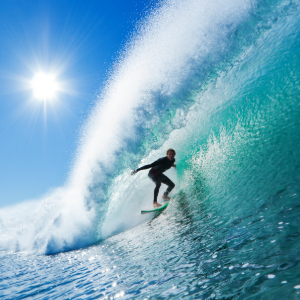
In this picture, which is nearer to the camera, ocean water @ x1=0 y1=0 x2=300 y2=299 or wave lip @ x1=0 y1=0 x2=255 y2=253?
ocean water @ x1=0 y1=0 x2=300 y2=299

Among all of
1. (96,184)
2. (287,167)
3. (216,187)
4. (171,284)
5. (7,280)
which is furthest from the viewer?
(96,184)

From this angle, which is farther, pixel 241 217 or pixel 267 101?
pixel 267 101

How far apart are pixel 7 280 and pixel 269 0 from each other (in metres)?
9.71

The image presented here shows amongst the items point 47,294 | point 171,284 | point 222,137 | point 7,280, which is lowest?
point 171,284

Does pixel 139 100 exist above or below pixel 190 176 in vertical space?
above

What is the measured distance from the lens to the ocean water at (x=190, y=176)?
2.18m

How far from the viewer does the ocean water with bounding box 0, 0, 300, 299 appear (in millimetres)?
2176

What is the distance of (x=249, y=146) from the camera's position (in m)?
5.32

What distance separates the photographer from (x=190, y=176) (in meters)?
7.46

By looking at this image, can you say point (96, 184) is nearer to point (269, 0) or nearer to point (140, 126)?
point (140, 126)

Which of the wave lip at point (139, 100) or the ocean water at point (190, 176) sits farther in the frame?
the wave lip at point (139, 100)

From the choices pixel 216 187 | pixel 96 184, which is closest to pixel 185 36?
pixel 216 187

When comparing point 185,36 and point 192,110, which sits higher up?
point 185,36

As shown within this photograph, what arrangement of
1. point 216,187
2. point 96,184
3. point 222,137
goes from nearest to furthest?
point 216,187 → point 222,137 → point 96,184
